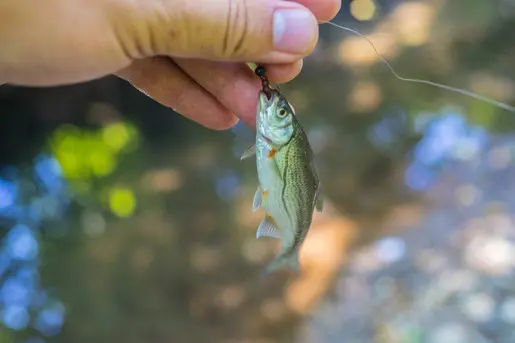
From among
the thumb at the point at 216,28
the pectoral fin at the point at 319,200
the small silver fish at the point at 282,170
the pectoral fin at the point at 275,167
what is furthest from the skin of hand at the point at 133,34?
the pectoral fin at the point at 319,200

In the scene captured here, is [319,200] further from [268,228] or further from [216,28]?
[216,28]

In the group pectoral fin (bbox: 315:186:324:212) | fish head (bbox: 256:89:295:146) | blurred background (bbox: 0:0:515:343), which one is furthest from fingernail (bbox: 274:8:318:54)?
blurred background (bbox: 0:0:515:343)

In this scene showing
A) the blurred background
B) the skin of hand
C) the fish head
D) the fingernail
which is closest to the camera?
the skin of hand

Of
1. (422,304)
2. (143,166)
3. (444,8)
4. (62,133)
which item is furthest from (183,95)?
(444,8)

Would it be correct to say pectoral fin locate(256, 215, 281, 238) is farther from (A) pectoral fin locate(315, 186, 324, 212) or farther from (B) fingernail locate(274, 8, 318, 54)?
(B) fingernail locate(274, 8, 318, 54)

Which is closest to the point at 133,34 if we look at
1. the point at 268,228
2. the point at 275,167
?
the point at 275,167

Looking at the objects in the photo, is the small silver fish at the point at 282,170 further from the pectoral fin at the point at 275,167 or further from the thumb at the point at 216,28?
the thumb at the point at 216,28

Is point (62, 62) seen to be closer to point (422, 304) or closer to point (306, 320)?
point (306, 320)
